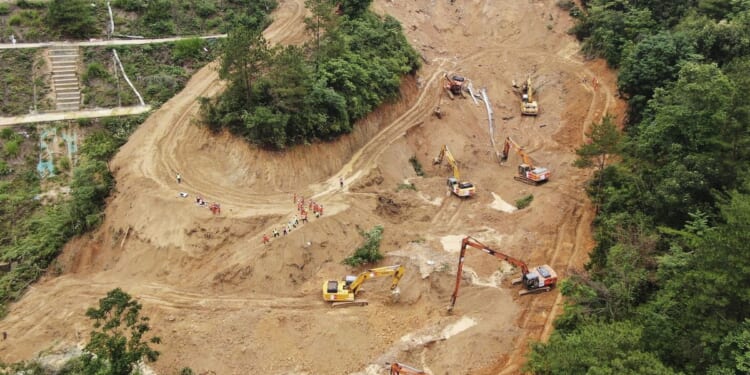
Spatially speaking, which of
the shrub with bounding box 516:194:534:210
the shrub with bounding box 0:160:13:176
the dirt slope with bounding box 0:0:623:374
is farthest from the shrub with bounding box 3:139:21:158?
the shrub with bounding box 516:194:534:210

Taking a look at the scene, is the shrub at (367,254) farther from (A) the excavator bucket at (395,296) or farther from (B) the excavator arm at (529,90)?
(B) the excavator arm at (529,90)

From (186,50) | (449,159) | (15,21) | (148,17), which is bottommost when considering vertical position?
(449,159)

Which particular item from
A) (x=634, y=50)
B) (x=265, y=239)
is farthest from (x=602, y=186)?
(x=265, y=239)

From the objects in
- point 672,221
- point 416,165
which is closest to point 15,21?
point 416,165

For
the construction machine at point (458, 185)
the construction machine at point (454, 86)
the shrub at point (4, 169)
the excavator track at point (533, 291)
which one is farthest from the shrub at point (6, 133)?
the excavator track at point (533, 291)

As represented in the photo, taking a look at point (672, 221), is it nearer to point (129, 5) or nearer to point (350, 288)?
point (350, 288)

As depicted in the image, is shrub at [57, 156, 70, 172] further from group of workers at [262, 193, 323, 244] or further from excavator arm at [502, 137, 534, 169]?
excavator arm at [502, 137, 534, 169]

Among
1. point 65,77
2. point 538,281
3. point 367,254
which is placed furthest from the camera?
point 65,77

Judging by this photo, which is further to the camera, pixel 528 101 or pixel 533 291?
pixel 528 101
